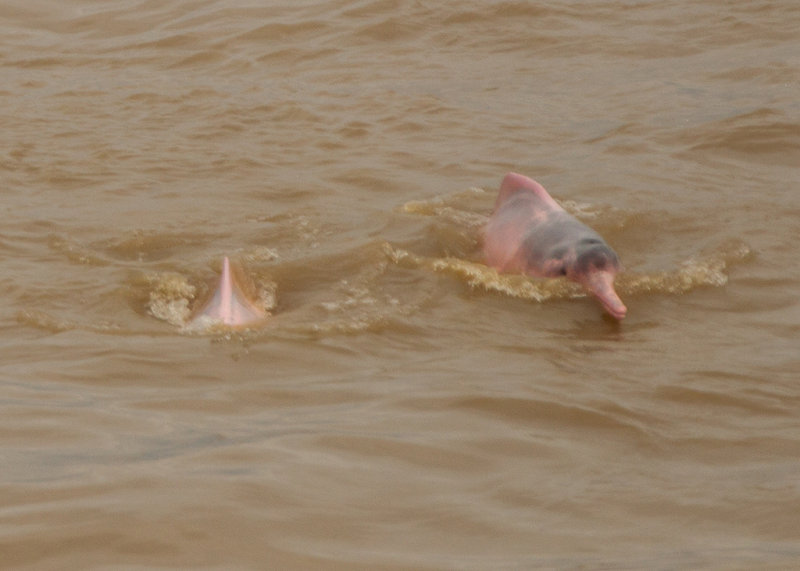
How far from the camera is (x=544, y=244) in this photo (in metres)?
7.16

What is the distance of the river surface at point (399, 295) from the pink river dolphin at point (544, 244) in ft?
0.42

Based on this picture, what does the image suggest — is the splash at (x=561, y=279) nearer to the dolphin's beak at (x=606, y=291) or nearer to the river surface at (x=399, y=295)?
the river surface at (x=399, y=295)

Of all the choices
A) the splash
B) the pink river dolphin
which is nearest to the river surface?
the splash

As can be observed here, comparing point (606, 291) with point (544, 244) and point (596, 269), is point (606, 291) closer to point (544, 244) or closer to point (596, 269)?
point (596, 269)

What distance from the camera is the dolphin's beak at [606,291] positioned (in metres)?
6.48

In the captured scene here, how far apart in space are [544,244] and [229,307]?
1.84 metres

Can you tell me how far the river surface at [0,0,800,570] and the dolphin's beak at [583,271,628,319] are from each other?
0.10 metres

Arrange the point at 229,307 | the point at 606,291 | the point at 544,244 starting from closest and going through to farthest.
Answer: the point at 229,307 < the point at 606,291 < the point at 544,244

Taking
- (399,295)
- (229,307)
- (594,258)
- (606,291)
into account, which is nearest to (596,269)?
(594,258)

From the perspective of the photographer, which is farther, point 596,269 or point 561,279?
point 561,279

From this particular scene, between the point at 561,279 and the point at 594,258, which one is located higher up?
the point at 594,258

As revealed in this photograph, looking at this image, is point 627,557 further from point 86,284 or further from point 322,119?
point 322,119

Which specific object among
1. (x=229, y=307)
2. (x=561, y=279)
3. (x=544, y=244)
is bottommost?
(x=561, y=279)

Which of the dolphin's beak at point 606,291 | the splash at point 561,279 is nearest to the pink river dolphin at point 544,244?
the dolphin's beak at point 606,291
